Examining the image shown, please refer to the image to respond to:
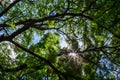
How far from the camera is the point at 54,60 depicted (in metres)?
13.7

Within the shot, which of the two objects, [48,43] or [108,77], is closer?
[48,43]

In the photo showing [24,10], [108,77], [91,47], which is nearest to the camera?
[108,77]

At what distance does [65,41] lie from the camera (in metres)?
16.9

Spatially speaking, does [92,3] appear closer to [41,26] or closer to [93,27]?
[93,27]

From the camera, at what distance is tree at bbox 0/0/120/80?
13023 mm

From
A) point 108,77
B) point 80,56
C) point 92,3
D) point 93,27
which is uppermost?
point 92,3

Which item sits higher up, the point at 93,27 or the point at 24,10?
the point at 24,10

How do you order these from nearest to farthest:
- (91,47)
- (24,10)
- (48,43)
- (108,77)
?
(48,43) < (108,77) < (91,47) < (24,10)

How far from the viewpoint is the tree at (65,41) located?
42.7ft

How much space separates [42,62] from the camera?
13.8 m

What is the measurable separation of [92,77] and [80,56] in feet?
5.72

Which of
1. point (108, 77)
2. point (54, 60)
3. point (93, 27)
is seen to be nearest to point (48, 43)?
point (54, 60)

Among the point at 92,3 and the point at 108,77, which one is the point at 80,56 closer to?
the point at 108,77

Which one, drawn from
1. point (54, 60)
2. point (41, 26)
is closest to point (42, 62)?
point (54, 60)
